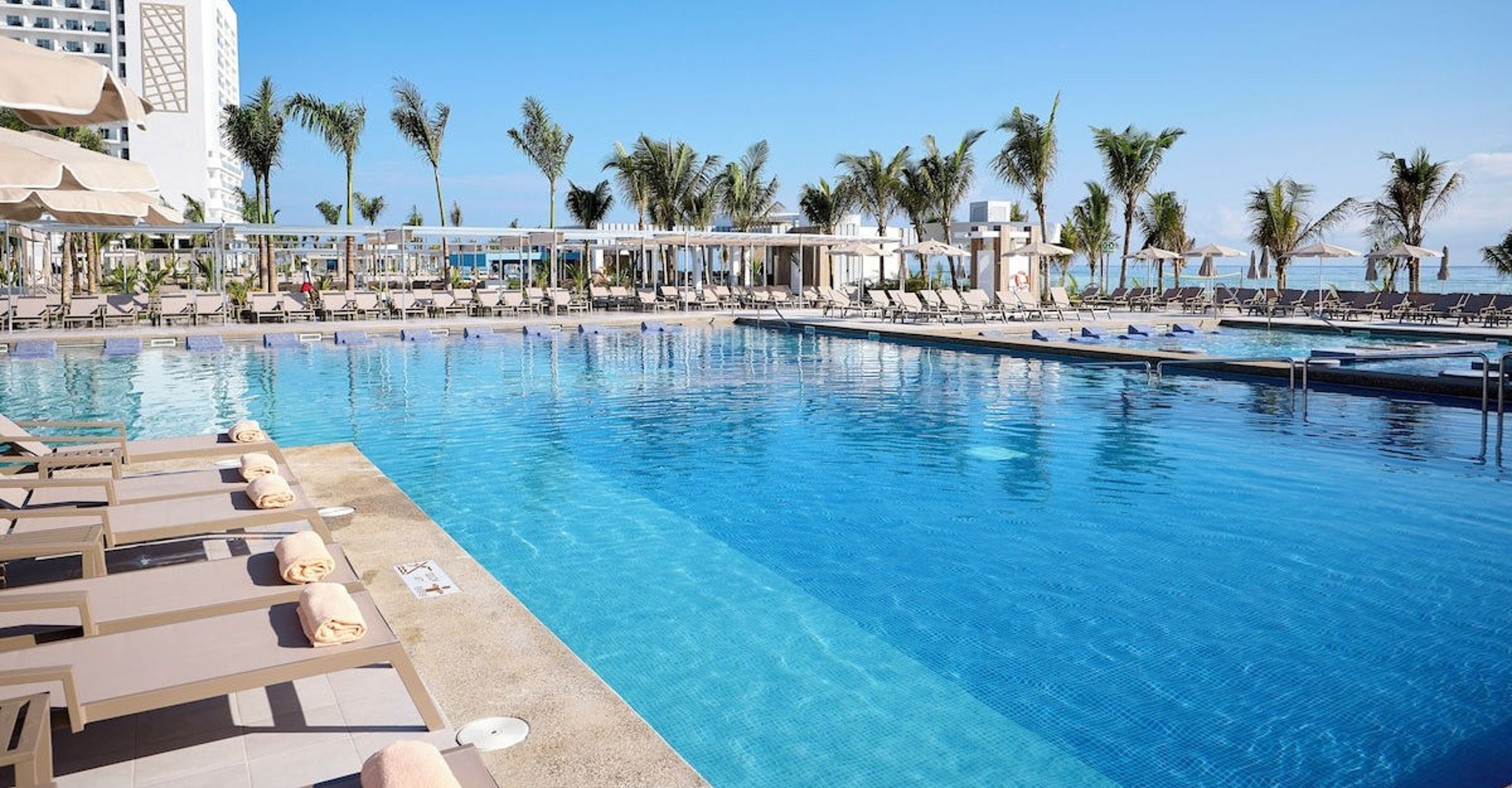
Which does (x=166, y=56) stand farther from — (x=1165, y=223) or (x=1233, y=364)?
(x=1233, y=364)

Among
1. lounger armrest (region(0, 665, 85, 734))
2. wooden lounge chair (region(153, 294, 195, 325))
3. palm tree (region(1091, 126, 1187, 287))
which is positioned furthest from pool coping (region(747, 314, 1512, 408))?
lounger armrest (region(0, 665, 85, 734))

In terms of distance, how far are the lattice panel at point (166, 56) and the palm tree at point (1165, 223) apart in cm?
7668

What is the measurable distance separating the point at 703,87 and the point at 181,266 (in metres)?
35.9

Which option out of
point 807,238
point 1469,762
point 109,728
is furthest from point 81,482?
point 807,238

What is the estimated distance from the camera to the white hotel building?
78562 millimetres

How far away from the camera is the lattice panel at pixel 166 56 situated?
81.4 metres

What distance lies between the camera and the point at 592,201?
36.7 metres

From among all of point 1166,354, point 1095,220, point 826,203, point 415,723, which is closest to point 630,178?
point 826,203

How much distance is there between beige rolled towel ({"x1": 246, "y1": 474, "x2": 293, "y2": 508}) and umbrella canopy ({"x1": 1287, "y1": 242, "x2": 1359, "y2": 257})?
22933mm

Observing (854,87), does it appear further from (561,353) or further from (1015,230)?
(561,353)

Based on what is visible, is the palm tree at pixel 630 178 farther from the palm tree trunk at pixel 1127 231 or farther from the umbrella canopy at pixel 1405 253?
Answer: the umbrella canopy at pixel 1405 253

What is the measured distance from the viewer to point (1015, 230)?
2830 cm

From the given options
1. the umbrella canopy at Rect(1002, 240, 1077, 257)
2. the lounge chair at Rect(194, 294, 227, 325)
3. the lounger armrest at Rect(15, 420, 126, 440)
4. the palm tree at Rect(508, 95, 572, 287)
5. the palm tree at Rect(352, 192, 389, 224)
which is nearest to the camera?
the lounger armrest at Rect(15, 420, 126, 440)

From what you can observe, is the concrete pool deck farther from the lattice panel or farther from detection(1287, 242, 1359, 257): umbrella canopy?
the lattice panel
